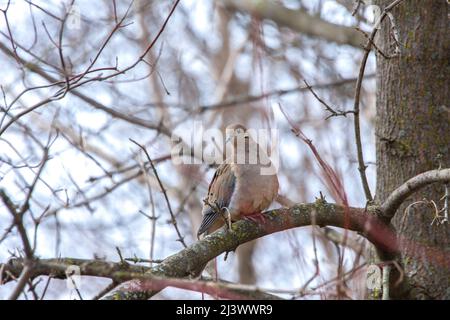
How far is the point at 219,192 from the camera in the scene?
5.29 meters

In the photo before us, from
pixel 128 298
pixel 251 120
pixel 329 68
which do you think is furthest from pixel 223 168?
pixel 251 120

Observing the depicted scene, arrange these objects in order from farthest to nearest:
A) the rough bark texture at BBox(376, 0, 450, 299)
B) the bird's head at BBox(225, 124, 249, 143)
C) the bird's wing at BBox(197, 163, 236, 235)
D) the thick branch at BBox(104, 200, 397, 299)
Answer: the bird's head at BBox(225, 124, 249, 143), the bird's wing at BBox(197, 163, 236, 235), the rough bark texture at BBox(376, 0, 450, 299), the thick branch at BBox(104, 200, 397, 299)

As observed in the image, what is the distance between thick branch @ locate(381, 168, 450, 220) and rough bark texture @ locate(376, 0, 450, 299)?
2.01 ft

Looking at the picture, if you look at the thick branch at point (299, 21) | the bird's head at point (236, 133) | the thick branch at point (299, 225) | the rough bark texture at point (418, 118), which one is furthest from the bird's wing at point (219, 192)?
the thick branch at point (299, 21)

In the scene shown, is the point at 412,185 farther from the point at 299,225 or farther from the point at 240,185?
the point at 240,185

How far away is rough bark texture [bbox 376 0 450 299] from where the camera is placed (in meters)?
4.66

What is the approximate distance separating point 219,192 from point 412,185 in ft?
5.68

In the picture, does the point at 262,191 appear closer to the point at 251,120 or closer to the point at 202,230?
the point at 202,230

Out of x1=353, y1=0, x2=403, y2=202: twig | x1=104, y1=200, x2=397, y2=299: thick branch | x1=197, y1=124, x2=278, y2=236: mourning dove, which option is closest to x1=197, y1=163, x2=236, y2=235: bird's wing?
x1=197, y1=124, x2=278, y2=236: mourning dove

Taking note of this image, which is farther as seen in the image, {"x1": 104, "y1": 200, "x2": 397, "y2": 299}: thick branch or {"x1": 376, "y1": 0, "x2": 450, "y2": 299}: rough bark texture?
{"x1": 376, "y1": 0, "x2": 450, "y2": 299}: rough bark texture

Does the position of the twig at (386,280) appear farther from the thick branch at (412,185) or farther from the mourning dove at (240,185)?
the mourning dove at (240,185)

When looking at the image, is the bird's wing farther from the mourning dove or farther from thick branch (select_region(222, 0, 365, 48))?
thick branch (select_region(222, 0, 365, 48))

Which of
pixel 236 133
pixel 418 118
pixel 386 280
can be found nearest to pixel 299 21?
pixel 236 133

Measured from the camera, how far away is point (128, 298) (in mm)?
3289
